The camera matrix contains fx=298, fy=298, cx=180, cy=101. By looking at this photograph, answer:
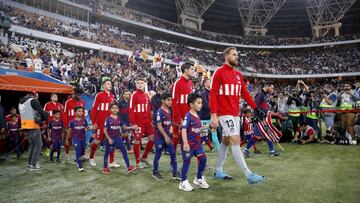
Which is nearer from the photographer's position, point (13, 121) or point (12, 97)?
point (13, 121)

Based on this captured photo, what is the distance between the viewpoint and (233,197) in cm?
419

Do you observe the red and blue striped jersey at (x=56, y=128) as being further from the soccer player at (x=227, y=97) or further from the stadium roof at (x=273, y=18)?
the stadium roof at (x=273, y=18)

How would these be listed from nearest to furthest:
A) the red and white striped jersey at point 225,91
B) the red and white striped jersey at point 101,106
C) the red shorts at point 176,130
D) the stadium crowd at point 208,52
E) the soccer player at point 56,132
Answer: the red and white striped jersey at point 225,91 → the red shorts at point 176,130 → the red and white striped jersey at point 101,106 → the soccer player at point 56,132 → the stadium crowd at point 208,52

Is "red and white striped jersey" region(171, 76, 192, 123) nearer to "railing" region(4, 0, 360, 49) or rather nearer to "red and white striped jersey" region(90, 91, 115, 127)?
"red and white striped jersey" region(90, 91, 115, 127)

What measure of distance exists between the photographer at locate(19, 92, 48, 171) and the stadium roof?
4108cm

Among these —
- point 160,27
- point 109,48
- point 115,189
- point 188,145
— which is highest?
point 160,27

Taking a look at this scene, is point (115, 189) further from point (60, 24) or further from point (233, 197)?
point (60, 24)

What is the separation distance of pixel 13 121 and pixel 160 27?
3402 centimetres

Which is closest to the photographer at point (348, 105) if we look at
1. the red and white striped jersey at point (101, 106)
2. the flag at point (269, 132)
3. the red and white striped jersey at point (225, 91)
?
the flag at point (269, 132)

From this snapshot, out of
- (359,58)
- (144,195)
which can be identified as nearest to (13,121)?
(144,195)

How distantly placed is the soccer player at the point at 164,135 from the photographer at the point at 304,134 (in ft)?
20.4

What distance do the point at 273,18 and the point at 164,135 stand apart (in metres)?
53.1

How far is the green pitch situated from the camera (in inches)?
167

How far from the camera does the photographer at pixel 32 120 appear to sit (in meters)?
6.85
